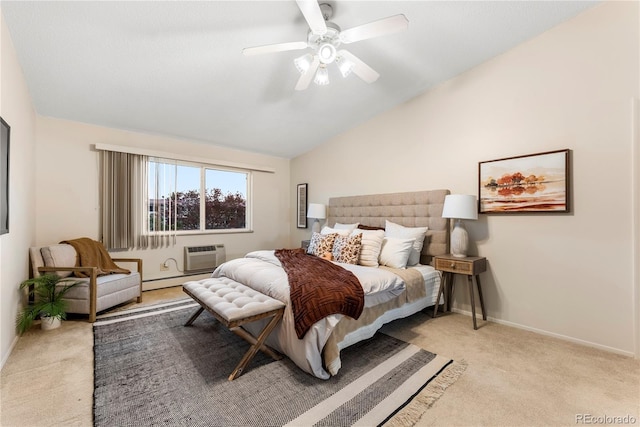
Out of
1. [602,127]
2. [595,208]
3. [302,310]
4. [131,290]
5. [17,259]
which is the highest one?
[602,127]

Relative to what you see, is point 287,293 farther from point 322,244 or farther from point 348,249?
point 322,244

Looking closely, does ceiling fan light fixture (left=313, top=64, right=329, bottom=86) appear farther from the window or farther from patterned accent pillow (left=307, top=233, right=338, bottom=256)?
the window

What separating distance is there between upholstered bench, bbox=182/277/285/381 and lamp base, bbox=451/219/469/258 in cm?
206

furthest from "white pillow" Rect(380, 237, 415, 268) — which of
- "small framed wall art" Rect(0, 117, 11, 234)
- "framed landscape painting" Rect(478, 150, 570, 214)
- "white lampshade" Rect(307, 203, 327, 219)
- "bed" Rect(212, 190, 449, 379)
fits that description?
"small framed wall art" Rect(0, 117, 11, 234)

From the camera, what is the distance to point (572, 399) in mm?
1740

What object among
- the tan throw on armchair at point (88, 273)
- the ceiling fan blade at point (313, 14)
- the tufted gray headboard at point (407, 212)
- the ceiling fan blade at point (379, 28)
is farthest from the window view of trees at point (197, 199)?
the ceiling fan blade at point (379, 28)

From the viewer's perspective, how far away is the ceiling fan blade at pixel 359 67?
2.28 meters

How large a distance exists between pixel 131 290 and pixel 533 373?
408cm

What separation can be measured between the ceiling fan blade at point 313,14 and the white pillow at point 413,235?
2.33 meters

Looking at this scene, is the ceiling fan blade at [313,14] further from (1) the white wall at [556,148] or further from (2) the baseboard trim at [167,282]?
(2) the baseboard trim at [167,282]

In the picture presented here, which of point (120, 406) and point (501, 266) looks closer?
point (120, 406)

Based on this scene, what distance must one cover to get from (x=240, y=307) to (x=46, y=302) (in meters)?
2.15

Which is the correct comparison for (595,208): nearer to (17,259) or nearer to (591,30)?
(591,30)

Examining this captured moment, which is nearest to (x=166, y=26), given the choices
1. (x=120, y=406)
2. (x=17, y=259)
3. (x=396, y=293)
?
(x=17, y=259)
